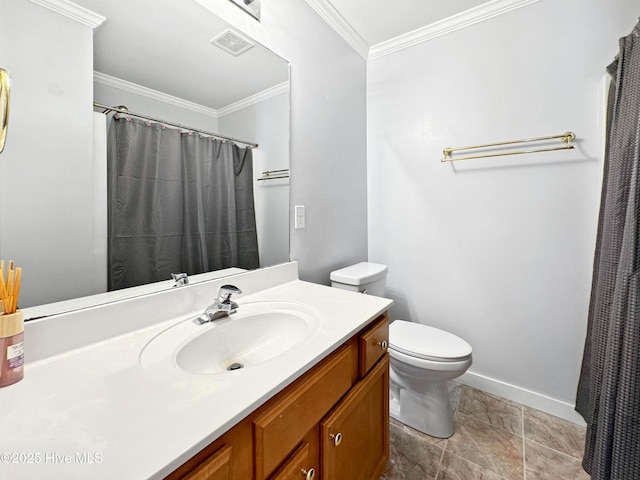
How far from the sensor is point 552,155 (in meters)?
1.53

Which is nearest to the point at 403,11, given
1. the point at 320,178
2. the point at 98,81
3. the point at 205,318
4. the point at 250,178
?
the point at 320,178

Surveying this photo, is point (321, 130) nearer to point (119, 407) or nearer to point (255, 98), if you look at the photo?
point (255, 98)

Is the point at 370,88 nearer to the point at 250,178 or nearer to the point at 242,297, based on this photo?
the point at 250,178

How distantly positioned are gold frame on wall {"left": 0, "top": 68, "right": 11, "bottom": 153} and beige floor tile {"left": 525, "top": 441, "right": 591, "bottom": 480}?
2.20m

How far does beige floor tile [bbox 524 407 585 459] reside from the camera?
1.38 meters

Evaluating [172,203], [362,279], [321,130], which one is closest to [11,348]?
[172,203]

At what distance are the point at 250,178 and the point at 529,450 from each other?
1.90 metres

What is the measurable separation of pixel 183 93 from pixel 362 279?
1.22 metres

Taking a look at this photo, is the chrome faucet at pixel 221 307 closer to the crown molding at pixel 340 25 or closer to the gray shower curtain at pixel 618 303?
the gray shower curtain at pixel 618 303

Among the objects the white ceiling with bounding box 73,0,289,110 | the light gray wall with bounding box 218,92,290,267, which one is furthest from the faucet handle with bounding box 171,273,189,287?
the white ceiling with bounding box 73,0,289,110

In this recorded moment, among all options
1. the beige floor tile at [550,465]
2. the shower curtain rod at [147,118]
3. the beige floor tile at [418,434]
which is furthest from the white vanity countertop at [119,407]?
the beige floor tile at [550,465]

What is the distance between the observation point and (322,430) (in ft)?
2.50

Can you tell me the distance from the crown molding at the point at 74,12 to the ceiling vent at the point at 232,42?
0.41m

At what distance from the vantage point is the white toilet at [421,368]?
1364 millimetres
